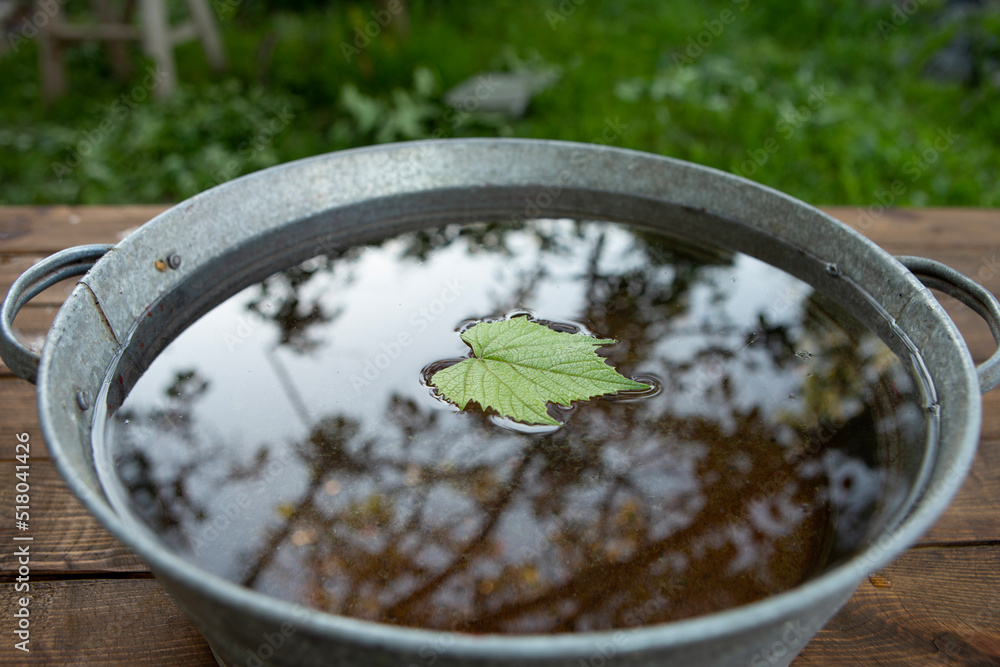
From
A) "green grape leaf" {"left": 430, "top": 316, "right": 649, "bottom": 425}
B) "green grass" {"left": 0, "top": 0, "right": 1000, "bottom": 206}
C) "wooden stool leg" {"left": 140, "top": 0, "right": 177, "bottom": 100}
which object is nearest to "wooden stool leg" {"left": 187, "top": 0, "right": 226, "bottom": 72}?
"green grass" {"left": 0, "top": 0, "right": 1000, "bottom": 206}

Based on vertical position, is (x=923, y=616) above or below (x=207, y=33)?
above

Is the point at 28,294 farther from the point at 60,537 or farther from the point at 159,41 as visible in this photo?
the point at 159,41

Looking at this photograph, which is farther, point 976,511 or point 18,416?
point 18,416

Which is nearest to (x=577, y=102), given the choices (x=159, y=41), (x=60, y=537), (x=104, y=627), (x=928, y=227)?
(x=928, y=227)

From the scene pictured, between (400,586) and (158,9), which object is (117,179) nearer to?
(158,9)

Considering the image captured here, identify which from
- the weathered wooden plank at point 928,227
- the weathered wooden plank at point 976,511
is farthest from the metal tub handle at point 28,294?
the weathered wooden plank at point 928,227

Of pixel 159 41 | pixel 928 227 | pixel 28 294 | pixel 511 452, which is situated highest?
pixel 928 227

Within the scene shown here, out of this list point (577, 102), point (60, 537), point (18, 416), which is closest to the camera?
point (60, 537)
